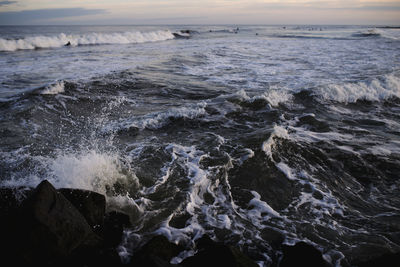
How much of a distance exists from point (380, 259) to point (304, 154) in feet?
9.57

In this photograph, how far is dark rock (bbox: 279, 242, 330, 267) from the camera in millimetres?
2623

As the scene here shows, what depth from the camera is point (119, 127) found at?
6.52 meters

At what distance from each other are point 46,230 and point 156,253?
1.00m

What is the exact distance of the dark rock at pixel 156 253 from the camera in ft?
7.55

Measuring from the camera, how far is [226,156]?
520 cm

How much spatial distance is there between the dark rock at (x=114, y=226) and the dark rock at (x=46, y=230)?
16.4 inches

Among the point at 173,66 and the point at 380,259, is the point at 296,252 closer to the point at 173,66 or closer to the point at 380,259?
the point at 380,259

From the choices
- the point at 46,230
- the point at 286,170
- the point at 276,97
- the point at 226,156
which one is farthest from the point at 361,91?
the point at 46,230

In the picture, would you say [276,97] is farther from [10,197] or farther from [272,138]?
[10,197]

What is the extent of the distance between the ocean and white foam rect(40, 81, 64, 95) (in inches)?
1.4

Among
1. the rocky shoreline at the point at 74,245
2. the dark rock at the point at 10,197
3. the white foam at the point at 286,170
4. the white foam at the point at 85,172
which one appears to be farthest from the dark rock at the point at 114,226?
the white foam at the point at 286,170

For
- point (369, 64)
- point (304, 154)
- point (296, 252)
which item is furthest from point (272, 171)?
point (369, 64)

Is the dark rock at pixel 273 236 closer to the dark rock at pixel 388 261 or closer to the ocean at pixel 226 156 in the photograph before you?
the ocean at pixel 226 156

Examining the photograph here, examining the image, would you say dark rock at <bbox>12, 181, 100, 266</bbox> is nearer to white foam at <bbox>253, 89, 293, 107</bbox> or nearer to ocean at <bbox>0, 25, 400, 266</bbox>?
ocean at <bbox>0, 25, 400, 266</bbox>
